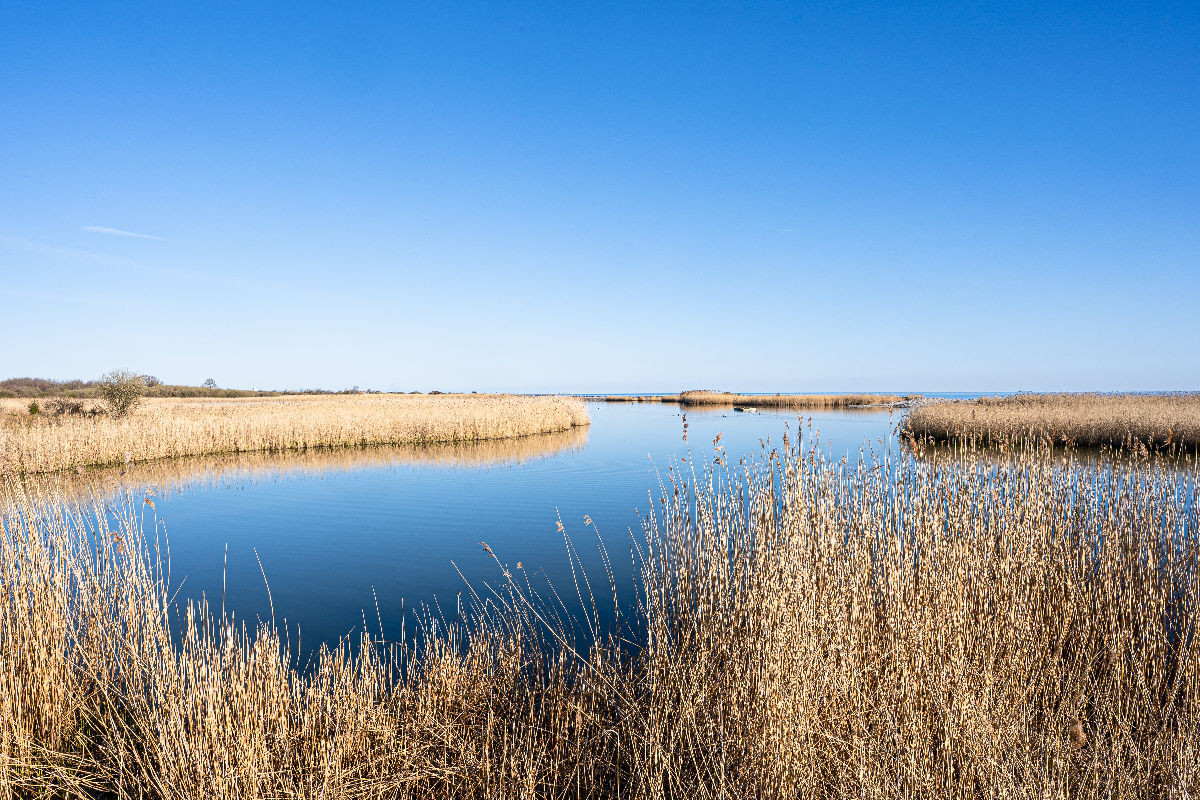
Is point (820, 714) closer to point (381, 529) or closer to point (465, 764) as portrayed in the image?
point (465, 764)

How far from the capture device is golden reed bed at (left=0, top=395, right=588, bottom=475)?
607 inches

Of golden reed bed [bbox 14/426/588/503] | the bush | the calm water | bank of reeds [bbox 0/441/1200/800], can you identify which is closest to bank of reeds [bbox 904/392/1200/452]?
the calm water

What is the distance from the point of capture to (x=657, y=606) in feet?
13.6

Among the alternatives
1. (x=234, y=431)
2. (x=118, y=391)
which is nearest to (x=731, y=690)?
(x=234, y=431)

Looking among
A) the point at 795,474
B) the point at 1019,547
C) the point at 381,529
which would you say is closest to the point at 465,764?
the point at 795,474

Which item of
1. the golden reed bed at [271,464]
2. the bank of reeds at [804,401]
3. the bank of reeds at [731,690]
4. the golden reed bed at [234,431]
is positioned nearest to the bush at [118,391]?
the golden reed bed at [234,431]

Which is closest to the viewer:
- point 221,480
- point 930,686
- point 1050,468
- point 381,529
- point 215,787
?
point 215,787

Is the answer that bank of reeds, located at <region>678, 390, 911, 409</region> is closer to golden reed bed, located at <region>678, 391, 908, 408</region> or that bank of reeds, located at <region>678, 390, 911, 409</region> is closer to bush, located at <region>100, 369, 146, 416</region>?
golden reed bed, located at <region>678, 391, 908, 408</region>

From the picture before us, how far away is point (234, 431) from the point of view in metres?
20.5

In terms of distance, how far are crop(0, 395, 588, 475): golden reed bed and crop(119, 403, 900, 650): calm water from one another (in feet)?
5.79

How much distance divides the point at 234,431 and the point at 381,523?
11.9 metres

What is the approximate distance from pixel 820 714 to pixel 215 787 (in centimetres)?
284

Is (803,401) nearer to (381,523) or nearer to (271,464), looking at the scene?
(271,464)

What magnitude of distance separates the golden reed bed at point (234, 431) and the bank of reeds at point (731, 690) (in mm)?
11924
